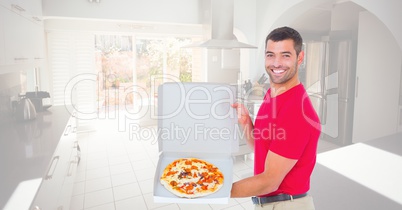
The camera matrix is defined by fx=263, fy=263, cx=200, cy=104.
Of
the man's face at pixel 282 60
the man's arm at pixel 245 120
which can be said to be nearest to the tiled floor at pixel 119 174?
the man's arm at pixel 245 120

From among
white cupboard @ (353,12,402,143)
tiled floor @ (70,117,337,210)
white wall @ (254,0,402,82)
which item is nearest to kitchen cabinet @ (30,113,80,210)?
tiled floor @ (70,117,337,210)

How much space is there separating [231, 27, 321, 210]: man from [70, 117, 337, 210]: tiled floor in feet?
1.89

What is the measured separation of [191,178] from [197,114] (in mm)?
292

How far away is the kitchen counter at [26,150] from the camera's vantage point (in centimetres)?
139

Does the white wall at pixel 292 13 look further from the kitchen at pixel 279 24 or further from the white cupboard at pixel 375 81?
the white cupboard at pixel 375 81

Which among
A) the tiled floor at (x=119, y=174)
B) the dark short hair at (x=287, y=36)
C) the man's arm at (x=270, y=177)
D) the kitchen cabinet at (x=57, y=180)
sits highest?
the dark short hair at (x=287, y=36)

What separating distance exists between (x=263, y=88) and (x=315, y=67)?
1.15m

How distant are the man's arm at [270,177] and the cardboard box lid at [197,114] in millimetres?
225

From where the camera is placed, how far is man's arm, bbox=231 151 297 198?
0.97 m

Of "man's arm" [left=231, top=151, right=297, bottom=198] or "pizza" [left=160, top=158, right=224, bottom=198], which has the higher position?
"man's arm" [left=231, top=151, right=297, bottom=198]

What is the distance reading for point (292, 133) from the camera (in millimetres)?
982

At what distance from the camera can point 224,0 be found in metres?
3.78

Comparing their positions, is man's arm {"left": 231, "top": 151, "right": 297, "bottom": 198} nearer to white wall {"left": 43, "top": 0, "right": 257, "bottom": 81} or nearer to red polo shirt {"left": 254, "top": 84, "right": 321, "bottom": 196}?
red polo shirt {"left": 254, "top": 84, "right": 321, "bottom": 196}

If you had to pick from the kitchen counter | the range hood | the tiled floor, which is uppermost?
the range hood
